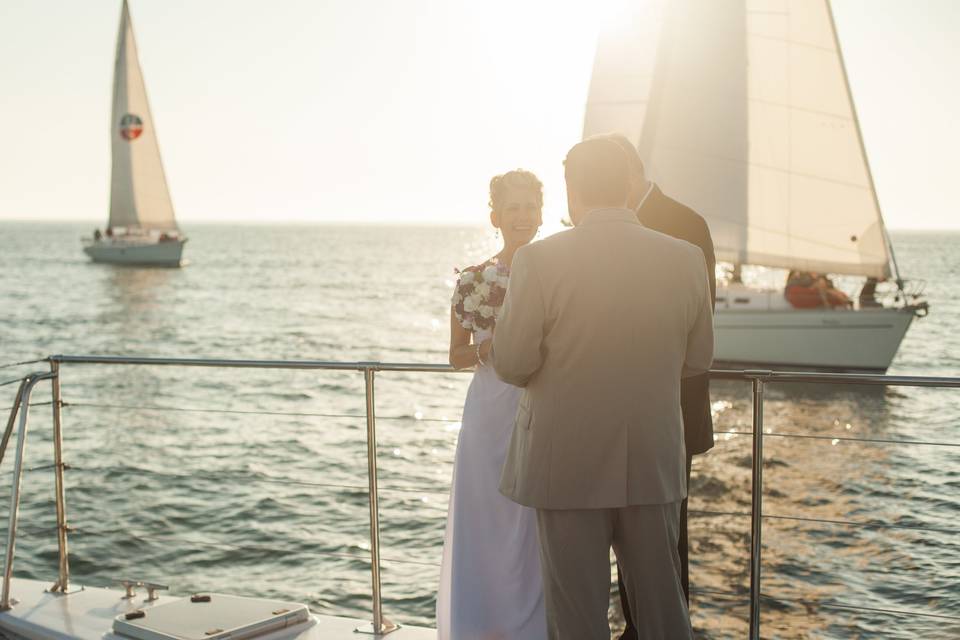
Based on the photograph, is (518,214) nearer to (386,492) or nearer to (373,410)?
(373,410)

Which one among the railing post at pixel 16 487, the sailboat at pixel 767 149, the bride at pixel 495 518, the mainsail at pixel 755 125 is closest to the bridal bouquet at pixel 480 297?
the bride at pixel 495 518

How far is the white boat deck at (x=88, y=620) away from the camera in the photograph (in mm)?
4066

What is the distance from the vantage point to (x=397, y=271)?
84375mm

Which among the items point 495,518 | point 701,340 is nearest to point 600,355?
point 701,340

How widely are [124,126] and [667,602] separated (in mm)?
56527

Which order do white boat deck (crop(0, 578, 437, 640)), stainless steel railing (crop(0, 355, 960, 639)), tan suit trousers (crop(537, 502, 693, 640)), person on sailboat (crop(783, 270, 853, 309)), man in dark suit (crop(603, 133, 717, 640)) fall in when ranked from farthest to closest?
person on sailboat (crop(783, 270, 853, 309))
white boat deck (crop(0, 578, 437, 640))
man in dark suit (crop(603, 133, 717, 640))
stainless steel railing (crop(0, 355, 960, 639))
tan suit trousers (crop(537, 502, 693, 640))

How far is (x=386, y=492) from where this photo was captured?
45.1 feet

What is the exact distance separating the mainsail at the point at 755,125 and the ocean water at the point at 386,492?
358 centimetres

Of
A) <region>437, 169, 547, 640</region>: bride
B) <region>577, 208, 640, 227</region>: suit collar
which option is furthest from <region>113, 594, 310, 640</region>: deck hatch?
<region>577, 208, 640, 227</region>: suit collar

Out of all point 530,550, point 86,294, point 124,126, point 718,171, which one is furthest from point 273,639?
point 124,126

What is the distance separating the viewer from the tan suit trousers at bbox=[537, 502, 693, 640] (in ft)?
9.04

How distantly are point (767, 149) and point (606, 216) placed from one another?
2125 cm

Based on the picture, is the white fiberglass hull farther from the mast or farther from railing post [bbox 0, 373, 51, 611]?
railing post [bbox 0, 373, 51, 611]

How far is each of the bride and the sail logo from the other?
55286 mm
